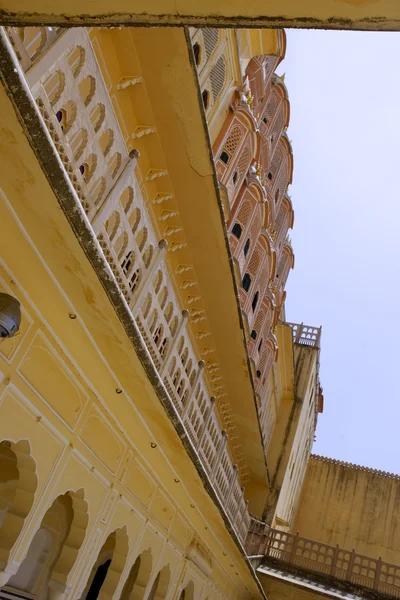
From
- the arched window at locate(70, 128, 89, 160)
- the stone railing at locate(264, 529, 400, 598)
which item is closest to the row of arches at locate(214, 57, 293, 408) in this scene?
the stone railing at locate(264, 529, 400, 598)

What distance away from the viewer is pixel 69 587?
5.42 m

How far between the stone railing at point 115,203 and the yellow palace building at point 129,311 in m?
0.02

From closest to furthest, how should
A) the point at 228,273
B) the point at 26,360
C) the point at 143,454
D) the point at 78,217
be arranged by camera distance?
the point at 78,217
the point at 26,360
the point at 143,454
the point at 228,273

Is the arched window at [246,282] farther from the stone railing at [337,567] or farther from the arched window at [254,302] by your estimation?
the stone railing at [337,567]

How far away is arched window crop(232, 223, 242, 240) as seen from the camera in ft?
40.1

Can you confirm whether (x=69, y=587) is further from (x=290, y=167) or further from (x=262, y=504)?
(x=290, y=167)

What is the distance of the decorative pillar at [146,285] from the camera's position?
16.1ft

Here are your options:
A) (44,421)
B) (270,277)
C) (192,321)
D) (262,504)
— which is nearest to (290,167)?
(270,277)

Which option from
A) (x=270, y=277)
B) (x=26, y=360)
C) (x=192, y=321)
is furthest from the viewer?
(x=270, y=277)

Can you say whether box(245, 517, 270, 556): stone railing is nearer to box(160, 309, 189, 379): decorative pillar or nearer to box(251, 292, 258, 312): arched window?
box(251, 292, 258, 312): arched window

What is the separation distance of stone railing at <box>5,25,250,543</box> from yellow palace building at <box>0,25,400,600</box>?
22 mm

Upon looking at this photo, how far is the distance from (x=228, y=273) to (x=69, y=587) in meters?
5.15

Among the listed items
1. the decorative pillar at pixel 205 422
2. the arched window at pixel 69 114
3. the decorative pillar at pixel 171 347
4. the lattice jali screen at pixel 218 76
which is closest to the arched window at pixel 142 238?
the decorative pillar at pixel 171 347

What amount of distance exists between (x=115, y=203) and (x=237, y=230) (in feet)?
26.6
